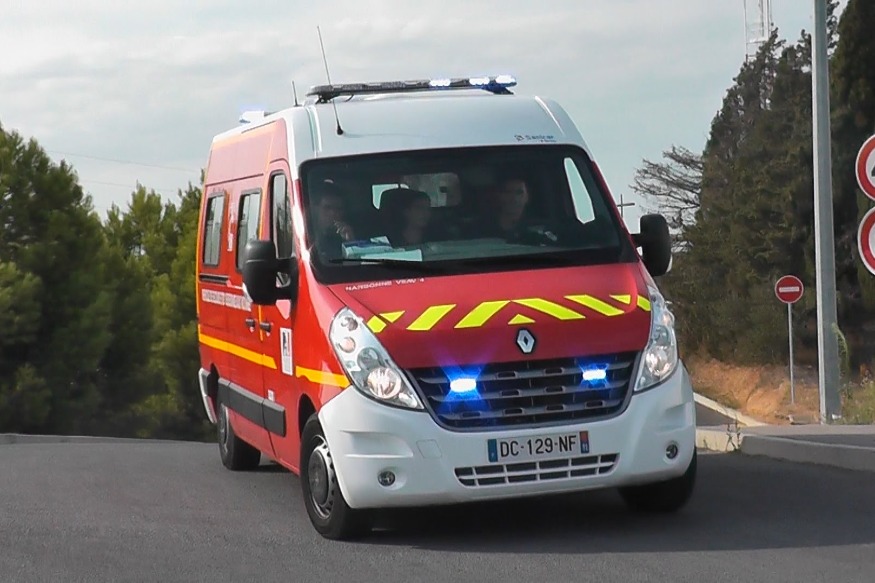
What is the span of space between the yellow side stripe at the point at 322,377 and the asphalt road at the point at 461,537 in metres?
0.83

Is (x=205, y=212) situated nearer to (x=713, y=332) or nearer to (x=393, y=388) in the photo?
(x=393, y=388)

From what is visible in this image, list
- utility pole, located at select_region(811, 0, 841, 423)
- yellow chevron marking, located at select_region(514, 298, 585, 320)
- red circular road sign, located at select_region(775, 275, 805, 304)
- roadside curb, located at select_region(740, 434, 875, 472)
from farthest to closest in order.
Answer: red circular road sign, located at select_region(775, 275, 805, 304)
utility pole, located at select_region(811, 0, 841, 423)
roadside curb, located at select_region(740, 434, 875, 472)
yellow chevron marking, located at select_region(514, 298, 585, 320)

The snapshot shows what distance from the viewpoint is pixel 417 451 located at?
26.4 feet

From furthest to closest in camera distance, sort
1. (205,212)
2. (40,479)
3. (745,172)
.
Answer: (745,172) → (205,212) → (40,479)

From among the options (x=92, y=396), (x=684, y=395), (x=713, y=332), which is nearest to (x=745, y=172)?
(x=713, y=332)

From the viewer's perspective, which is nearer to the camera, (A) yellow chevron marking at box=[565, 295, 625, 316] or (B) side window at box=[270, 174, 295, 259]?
(A) yellow chevron marking at box=[565, 295, 625, 316]

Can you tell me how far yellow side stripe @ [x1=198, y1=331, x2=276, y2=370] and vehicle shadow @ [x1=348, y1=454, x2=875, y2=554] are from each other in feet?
4.08

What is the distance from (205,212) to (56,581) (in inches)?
229

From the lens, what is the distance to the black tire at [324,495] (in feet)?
27.6

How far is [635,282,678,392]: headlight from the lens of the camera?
328 inches

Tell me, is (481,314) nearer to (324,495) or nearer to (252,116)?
(324,495)

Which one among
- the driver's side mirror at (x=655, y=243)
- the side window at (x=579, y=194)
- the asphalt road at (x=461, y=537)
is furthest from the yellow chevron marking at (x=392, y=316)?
the driver's side mirror at (x=655, y=243)

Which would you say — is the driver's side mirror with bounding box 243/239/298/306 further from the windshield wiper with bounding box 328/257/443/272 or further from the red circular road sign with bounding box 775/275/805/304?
the red circular road sign with bounding box 775/275/805/304

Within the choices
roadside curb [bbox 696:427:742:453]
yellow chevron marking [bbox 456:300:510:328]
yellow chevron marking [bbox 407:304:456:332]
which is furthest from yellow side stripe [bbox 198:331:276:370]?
roadside curb [bbox 696:427:742:453]
